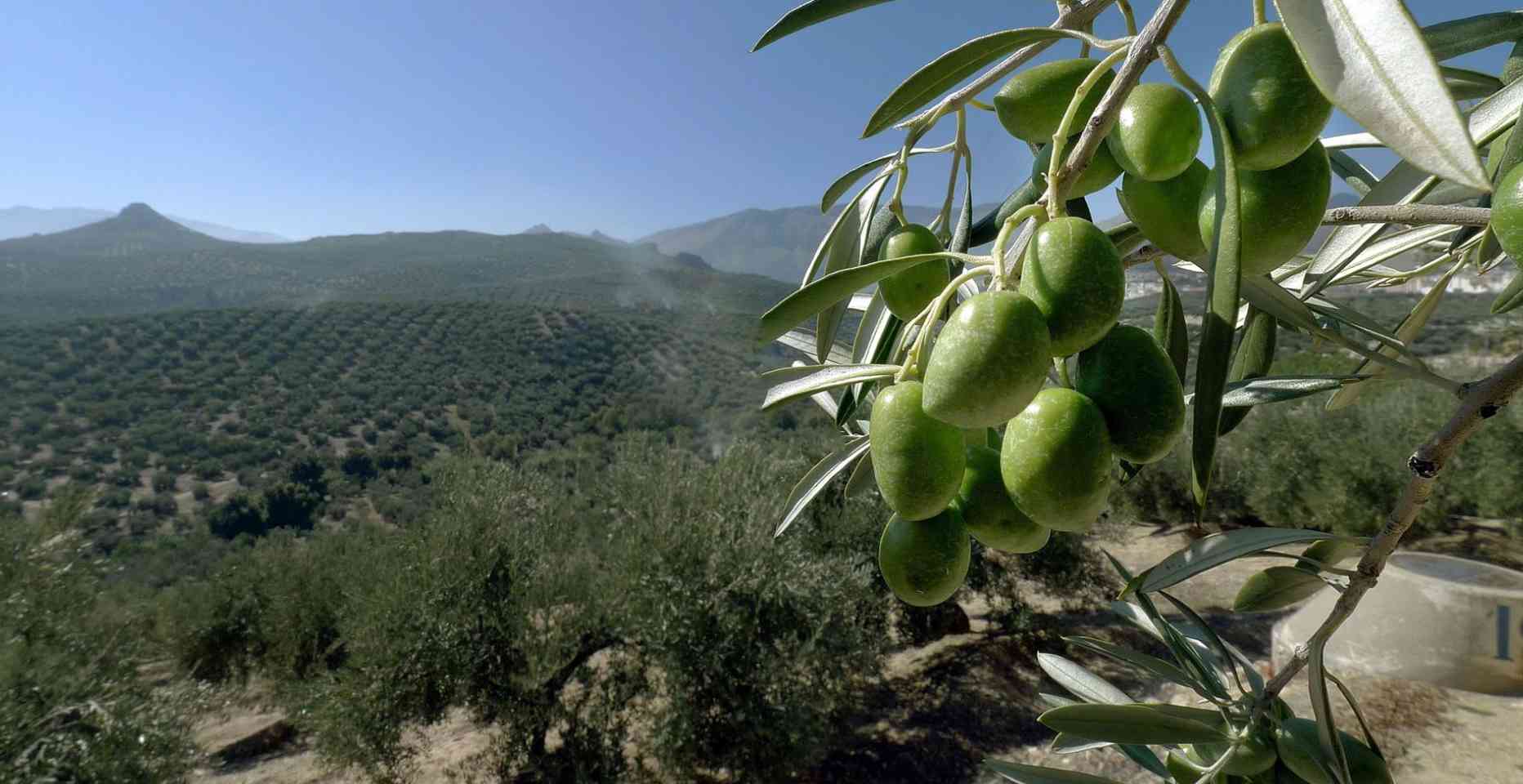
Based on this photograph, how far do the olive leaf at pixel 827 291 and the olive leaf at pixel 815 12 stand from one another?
24 centimetres

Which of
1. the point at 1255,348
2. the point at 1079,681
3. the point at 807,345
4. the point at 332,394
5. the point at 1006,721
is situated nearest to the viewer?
the point at 1255,348

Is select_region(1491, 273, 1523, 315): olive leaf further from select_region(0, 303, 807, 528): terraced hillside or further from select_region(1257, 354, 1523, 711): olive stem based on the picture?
select_region(0, 303, 807, 528): terraced hillside

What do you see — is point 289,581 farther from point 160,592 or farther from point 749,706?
point 749,706

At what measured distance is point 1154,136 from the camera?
0.42 metres

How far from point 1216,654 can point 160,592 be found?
13.7 metres

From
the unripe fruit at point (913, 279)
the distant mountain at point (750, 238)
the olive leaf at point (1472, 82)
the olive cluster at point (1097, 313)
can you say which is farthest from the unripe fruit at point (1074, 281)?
the distant mountain at point (750, 238)

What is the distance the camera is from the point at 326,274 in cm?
A: 4975

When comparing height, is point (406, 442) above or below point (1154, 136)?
below

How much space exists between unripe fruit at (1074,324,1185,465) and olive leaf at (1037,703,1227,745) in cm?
25

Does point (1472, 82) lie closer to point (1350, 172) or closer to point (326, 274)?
point (1350, 172)

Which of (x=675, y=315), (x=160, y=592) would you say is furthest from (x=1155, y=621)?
(x=675, y=315)

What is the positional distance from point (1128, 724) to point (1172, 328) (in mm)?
347

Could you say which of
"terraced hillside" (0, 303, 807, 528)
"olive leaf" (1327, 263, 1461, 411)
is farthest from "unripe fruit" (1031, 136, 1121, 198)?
"terraced hillside" (0, 303, 807, 528)

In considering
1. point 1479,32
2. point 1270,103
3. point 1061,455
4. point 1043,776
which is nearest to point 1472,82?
point 1479,32
